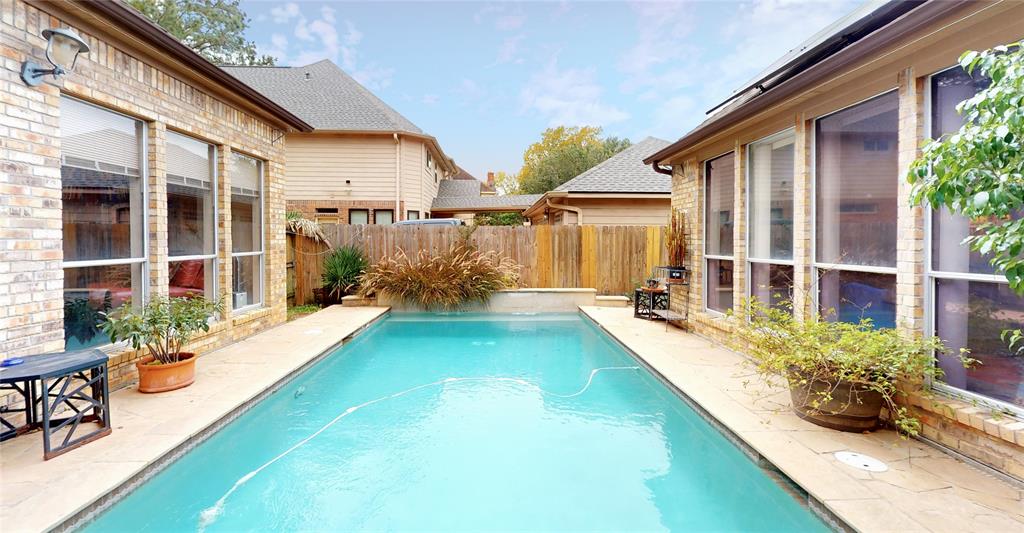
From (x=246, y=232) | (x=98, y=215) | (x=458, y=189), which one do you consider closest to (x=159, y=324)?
(x=98, y=215)

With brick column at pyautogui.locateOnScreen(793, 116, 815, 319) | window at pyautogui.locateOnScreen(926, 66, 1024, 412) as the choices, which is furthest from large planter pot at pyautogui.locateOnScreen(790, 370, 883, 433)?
brick column at pyautogui.locateOnScreen(793, 116, 815, 319)

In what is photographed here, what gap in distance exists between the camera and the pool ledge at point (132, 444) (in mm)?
2424

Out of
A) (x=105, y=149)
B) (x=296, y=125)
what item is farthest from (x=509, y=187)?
(x=105, y=149)

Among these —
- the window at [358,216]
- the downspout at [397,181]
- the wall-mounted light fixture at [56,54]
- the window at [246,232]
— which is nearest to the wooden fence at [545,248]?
the window at [246,232]

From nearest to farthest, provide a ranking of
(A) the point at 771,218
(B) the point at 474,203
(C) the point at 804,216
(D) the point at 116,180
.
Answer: (D) the point at 116,180 < (C) the point at 804,216 < (A) the point at 771,218 < (B) the point at 474,203

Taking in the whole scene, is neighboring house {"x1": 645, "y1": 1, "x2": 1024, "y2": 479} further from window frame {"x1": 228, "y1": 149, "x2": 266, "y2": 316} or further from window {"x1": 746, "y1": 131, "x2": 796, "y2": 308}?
window frame {"x1": 228, "y1": 149, "x2": 266, "y2": 316}

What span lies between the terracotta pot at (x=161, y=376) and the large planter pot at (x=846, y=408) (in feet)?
17.3

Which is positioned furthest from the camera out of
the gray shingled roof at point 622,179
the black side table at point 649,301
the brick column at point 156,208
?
the gray shingled roof at point 622,179

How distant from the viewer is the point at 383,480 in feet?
10.3

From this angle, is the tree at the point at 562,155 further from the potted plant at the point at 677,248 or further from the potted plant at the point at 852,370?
the potted plant at the point at 852,370

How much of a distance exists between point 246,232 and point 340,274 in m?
3.68

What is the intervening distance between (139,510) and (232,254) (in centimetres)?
425

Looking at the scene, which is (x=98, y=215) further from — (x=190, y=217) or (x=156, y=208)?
(x=190, y=217)

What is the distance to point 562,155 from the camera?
3188 cm
